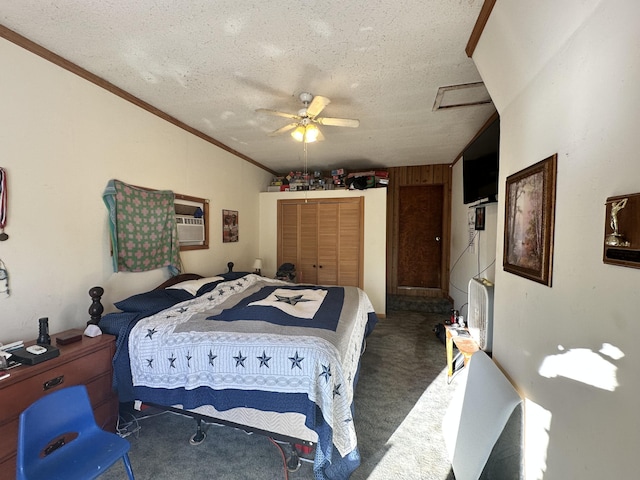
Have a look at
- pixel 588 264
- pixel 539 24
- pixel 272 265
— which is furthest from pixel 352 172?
pixel 588 264

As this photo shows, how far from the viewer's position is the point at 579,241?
0.95 m

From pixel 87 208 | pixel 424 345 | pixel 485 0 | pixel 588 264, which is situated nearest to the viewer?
pixel 588 264

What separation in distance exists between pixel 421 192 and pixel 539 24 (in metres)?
4.16

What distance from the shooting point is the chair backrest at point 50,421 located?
112cm

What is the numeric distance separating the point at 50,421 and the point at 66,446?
6.7 inches

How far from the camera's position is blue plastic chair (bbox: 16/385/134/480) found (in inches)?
44.0

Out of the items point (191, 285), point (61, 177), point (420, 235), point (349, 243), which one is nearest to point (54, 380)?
point (191, 285)

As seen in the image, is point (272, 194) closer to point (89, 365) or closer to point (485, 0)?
point (89, 365)

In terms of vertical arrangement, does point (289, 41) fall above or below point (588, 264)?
above

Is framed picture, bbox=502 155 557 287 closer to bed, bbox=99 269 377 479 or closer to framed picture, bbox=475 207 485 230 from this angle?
bed, bbox=99 269 377 479

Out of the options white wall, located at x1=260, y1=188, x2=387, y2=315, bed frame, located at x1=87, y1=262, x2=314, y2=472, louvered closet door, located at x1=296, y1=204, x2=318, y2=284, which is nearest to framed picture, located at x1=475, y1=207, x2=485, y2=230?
white wall, located at x1=260, y1=188, x2=387, y2=315

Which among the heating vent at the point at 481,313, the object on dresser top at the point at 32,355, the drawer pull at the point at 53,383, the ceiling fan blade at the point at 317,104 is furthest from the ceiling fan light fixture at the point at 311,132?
the drawer pull at the point at 53,383

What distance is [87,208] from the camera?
2066 mm

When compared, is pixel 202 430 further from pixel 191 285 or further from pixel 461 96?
pixel 461 96
